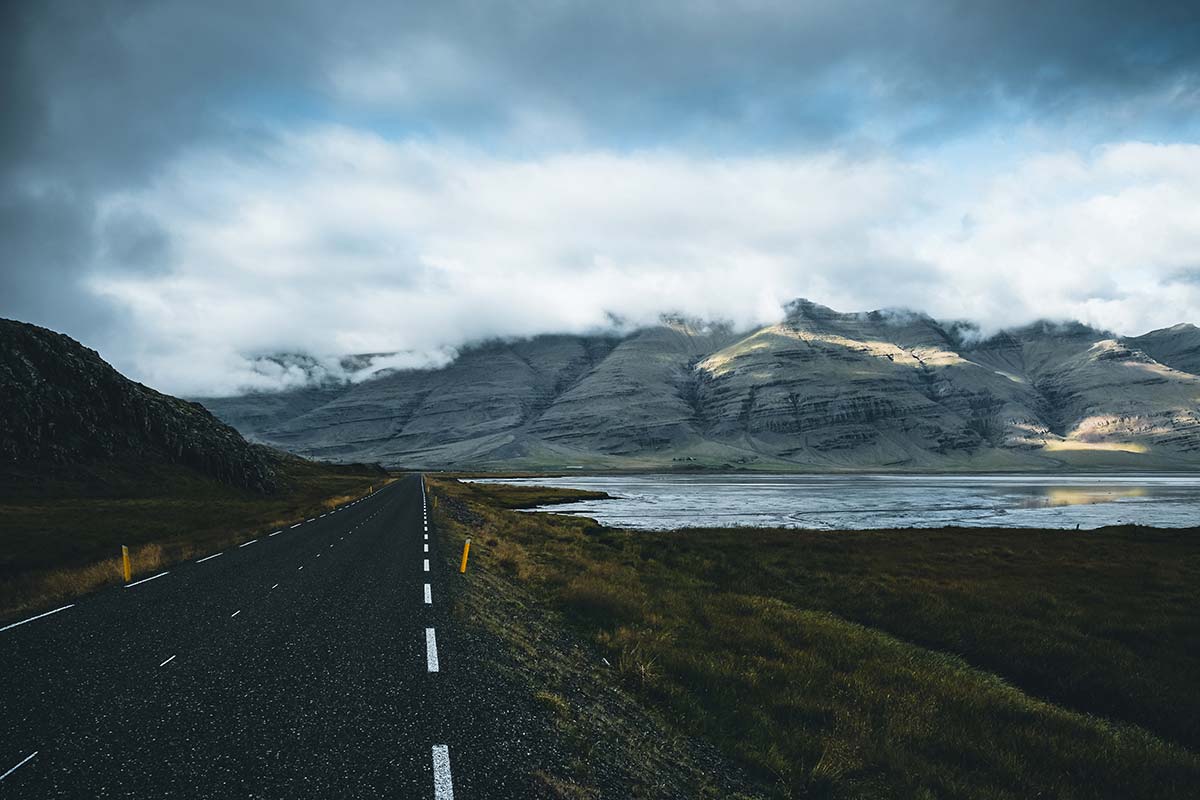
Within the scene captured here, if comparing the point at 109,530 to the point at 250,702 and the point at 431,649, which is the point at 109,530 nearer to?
the point at 431,649

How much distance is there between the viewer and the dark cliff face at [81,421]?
45688mm

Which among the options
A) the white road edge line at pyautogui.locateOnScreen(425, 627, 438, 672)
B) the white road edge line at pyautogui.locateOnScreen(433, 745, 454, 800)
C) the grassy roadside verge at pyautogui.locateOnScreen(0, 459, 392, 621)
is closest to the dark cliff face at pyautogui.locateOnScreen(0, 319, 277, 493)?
the grassy roadside verge at pyautogui.locateOnScreen(0, 459, 392, 621)

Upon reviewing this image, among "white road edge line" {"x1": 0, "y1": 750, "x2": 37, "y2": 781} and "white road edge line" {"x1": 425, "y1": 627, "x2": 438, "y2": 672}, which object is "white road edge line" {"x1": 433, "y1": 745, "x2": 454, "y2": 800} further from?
"white road edge line" {"x1": 0, "y1": 750, "x2": 37, "y2": 781}

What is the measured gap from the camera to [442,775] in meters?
6.39

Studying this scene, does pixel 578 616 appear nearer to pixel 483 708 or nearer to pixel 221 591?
pixel 483 708

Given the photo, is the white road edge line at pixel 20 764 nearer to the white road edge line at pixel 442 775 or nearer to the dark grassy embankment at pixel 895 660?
the white road edge line at pixel 442 775

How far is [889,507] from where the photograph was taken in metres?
81.8

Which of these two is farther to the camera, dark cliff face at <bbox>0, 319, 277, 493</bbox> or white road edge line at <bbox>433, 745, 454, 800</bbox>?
dark cliff face at <bbox>0, 319, 277, 493</bbox>

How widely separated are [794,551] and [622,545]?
10688 mm

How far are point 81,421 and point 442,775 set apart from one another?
62.6 metres

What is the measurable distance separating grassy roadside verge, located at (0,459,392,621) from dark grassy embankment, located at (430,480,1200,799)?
11351 mm

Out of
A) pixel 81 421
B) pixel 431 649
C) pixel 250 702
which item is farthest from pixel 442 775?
pixel 81 421

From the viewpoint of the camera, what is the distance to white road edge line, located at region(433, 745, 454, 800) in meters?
6.01

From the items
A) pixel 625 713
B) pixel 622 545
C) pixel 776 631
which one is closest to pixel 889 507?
pixel 622 545
